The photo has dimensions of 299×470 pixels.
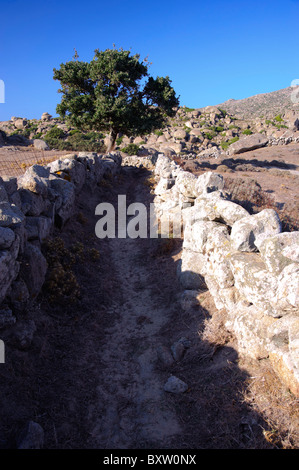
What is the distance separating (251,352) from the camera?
471 cm

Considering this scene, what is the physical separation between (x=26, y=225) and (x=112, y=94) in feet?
66.4

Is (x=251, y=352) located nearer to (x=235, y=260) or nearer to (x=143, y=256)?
(x=235, y=260)

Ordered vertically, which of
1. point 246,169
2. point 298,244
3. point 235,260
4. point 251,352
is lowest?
point 251,352

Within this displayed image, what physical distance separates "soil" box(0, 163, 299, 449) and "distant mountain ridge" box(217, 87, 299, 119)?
263ft

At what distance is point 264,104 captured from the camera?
290 ft

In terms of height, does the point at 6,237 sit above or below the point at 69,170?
below

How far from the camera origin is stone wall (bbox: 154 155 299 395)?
4176 millimetres

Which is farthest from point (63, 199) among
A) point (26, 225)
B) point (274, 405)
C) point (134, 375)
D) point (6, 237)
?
point (274, 405)

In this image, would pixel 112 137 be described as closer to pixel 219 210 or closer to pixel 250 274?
pixel 219 210
